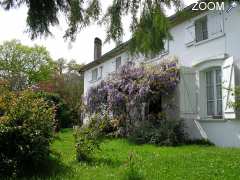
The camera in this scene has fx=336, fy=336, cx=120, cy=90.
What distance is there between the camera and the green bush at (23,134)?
7.19m

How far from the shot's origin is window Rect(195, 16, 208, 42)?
13.7m

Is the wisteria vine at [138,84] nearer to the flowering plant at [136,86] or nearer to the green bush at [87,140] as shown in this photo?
the flowering plant at [136,86]

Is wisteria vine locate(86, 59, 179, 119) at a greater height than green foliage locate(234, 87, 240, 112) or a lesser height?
greater

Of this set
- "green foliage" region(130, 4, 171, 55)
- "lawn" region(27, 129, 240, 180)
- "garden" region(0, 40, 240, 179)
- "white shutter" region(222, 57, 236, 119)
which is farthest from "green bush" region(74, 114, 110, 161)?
"white shutter" region(222, 57, 236, 119)

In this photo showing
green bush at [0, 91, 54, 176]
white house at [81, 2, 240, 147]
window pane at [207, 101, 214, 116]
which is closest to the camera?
green bush at [0, 91, 54, 176]

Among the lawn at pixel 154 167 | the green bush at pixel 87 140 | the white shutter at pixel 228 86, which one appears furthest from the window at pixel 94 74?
the green bush at pixel 87 140

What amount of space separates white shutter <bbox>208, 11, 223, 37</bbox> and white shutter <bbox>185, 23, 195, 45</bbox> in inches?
36.7

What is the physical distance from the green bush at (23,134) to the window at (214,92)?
7.08 meters

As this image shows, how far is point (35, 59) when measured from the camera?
47.9m

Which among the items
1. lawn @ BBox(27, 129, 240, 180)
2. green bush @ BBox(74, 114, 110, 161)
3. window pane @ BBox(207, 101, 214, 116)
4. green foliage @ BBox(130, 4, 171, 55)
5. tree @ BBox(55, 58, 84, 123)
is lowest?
lawn @ BBox(27, 129, 240, 180)

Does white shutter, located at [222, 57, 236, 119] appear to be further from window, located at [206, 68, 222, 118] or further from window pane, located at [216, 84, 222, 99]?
window, located at [206, 68, 222, 118]

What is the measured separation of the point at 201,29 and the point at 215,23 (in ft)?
3.54

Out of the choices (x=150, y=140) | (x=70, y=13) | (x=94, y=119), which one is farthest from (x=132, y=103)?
(x=70, y=13)

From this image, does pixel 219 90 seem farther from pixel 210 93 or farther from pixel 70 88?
pixel 70 88
